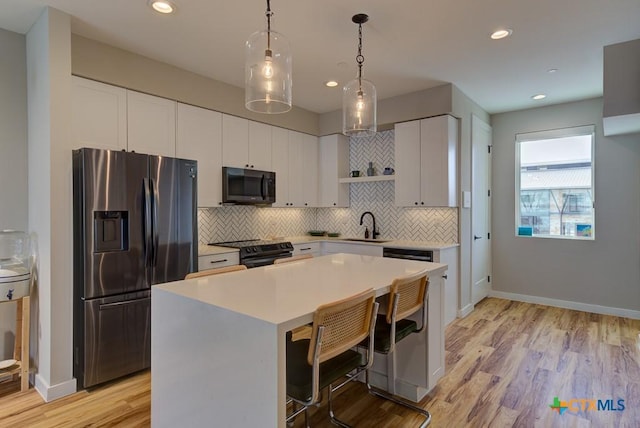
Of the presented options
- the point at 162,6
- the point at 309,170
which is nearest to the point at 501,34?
the point at 162,6

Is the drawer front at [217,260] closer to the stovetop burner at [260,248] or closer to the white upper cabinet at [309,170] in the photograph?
the stovetop burner at [260,248]

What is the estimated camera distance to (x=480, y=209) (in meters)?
5.00

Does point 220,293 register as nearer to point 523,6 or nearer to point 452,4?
point 452,4

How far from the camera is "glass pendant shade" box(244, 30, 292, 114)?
198cm

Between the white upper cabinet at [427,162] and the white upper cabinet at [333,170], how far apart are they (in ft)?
3.29

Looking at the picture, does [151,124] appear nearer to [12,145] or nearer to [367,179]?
[12,145]

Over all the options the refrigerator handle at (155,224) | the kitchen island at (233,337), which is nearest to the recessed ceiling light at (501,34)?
the kitchen island at (233,337)

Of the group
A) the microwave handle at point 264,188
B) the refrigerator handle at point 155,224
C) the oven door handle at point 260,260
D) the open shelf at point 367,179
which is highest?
the open shelf at point 367,179

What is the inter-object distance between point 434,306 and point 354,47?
7.50ft

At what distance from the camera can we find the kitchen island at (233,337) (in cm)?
137

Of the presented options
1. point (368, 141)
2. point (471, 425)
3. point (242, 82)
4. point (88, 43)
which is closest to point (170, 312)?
point (471, 425)

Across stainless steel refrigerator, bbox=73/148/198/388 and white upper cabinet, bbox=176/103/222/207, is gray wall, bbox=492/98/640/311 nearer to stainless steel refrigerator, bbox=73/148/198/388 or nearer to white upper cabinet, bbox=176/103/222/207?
white upper cabinet, bbox=176/103/222/207

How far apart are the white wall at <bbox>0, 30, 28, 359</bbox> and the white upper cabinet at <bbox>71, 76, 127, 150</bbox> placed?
1.45 feet

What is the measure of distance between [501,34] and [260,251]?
305 centimetres
